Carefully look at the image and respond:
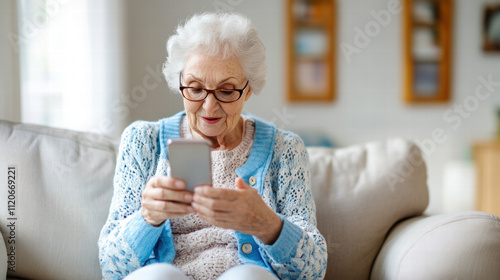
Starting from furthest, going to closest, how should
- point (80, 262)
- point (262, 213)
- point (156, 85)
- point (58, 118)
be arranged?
point (156, 85) < point (58, 118) < point (80, 262) < point (262, 213)

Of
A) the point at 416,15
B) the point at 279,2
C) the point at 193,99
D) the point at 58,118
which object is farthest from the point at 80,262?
the point at 416,15

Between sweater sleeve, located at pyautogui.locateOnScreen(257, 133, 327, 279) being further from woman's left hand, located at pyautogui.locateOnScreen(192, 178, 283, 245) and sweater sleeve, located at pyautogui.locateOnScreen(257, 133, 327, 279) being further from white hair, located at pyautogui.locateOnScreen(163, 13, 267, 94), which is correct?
white hair, located at pyautogui.locateOnScreen(163, 13, 267, 94)

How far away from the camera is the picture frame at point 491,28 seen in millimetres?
4590

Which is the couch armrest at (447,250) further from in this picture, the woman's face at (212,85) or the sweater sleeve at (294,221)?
the woman's face at (212,85)

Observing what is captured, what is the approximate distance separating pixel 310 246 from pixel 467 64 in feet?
12.5

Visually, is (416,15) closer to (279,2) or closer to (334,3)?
(334,3)

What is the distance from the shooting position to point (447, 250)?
139 centimetres

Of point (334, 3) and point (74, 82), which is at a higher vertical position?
point (334, 3)

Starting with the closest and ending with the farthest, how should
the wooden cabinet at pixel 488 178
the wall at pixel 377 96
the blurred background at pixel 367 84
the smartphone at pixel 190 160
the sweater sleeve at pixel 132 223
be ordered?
the smartphone at pixel 190 160
the sweater sleeve at pixel 132 223
the wooden cabinet at pixel 488 178
the blurred background at pixel 367 84
the wall at pixel 377 96

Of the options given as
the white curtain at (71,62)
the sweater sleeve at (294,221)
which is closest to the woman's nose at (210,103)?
the sweater sleeve at (294,221)

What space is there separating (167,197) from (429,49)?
3.97 metres

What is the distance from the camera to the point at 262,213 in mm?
1223
